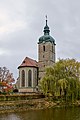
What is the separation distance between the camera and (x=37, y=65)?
71.2 meters

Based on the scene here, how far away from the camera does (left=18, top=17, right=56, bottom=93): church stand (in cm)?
6588

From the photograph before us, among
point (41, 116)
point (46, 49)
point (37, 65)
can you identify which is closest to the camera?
point (41, 116)

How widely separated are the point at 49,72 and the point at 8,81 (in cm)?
1846

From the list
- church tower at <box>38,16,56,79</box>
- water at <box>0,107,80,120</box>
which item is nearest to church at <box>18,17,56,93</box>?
church tower at <box>38,16,56,79</box>

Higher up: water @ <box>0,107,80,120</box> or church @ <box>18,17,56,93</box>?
church @ <box>18,17,56,93</box>

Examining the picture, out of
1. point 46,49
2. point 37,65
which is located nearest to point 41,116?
point 37,65

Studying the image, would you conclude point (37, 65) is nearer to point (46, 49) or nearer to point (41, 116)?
point (46, 49)

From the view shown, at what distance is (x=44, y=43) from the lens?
246ft

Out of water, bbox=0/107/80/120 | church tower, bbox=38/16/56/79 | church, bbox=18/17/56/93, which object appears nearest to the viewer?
water, bbox=0/107/80/120

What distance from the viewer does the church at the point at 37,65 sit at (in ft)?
216

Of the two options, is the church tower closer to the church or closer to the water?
the church


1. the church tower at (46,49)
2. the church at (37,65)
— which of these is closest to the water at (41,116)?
the church at (37,65)

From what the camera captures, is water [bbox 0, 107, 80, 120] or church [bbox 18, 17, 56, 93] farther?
church [bbox 18, 17, 56, 93]

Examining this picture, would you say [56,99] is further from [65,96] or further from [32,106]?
[32,106]
